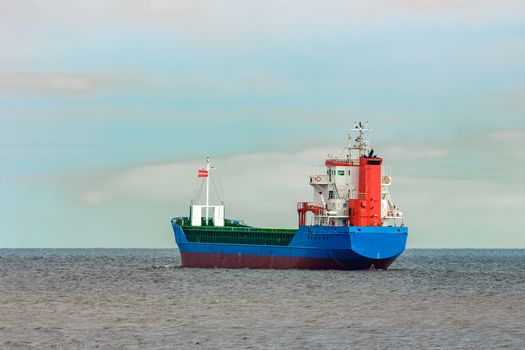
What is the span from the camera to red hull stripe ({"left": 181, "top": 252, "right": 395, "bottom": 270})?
9012 cm

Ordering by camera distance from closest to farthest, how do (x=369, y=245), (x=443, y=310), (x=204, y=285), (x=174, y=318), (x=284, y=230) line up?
(x=174, y=318), (x=443, y=310), (x=204, y=285), (x=369, y=245), (x=284, y=230)

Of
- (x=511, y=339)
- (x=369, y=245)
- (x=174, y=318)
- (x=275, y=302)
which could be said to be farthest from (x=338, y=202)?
(x=511, y=339)

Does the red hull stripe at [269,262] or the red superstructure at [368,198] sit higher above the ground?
the red superstructure at [368,198]

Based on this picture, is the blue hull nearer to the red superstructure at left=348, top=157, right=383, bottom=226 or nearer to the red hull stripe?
the red hull stripe

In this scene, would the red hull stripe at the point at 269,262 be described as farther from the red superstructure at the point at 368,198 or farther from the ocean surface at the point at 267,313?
the red superstructure at the point at 368,198

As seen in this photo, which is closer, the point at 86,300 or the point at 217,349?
the point at 217,349

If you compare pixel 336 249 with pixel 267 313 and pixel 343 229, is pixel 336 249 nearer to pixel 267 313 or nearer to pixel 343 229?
pixel 343 229

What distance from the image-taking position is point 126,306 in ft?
203

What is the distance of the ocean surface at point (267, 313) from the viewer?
44750mm

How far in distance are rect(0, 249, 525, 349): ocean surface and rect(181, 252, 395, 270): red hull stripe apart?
1172 mm

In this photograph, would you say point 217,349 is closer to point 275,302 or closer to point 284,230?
point 275,302

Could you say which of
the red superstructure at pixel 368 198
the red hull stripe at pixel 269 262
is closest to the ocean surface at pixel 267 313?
the red hull stripe at pixel 269 262

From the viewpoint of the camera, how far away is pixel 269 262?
9875 centimetres

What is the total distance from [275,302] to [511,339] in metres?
20.6
